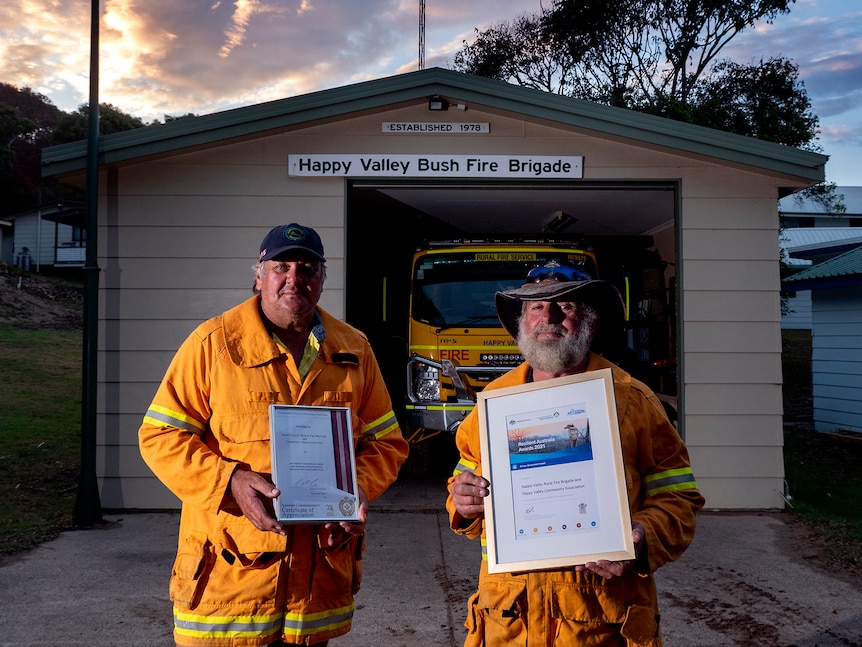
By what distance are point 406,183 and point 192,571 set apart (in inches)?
→ 232

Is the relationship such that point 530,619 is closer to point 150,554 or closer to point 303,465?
point 303,465

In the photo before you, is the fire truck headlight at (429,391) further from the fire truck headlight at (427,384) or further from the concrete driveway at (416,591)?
the concrete driveway at (416,591)

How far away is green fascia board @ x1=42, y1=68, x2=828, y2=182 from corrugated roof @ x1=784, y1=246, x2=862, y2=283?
5.50 metres

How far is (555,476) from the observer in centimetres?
226

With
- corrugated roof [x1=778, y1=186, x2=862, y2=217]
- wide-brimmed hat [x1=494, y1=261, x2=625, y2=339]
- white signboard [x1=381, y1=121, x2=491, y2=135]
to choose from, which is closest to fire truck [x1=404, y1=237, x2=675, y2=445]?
white signboard [x1=381, y1=121, x2=491, y2=135]

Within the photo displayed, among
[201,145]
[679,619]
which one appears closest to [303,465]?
[679,619]

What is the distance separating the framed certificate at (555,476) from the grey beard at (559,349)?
0.83 feet

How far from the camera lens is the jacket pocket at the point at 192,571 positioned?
2518 millimetres

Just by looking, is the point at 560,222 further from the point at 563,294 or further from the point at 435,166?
the point at 563,294

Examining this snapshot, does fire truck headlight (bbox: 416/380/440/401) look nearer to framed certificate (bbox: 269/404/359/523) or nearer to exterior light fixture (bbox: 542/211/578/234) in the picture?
exterior light fixture (bbox: 542/211/578/234)

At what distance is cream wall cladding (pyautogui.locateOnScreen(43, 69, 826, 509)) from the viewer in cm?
758

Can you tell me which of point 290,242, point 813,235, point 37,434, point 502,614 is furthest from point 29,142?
point 502,614

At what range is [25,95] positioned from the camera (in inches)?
2317

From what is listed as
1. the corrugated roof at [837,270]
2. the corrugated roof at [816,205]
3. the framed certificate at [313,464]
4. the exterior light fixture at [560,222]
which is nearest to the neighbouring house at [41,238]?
the exterior light fixture at [560,222]
